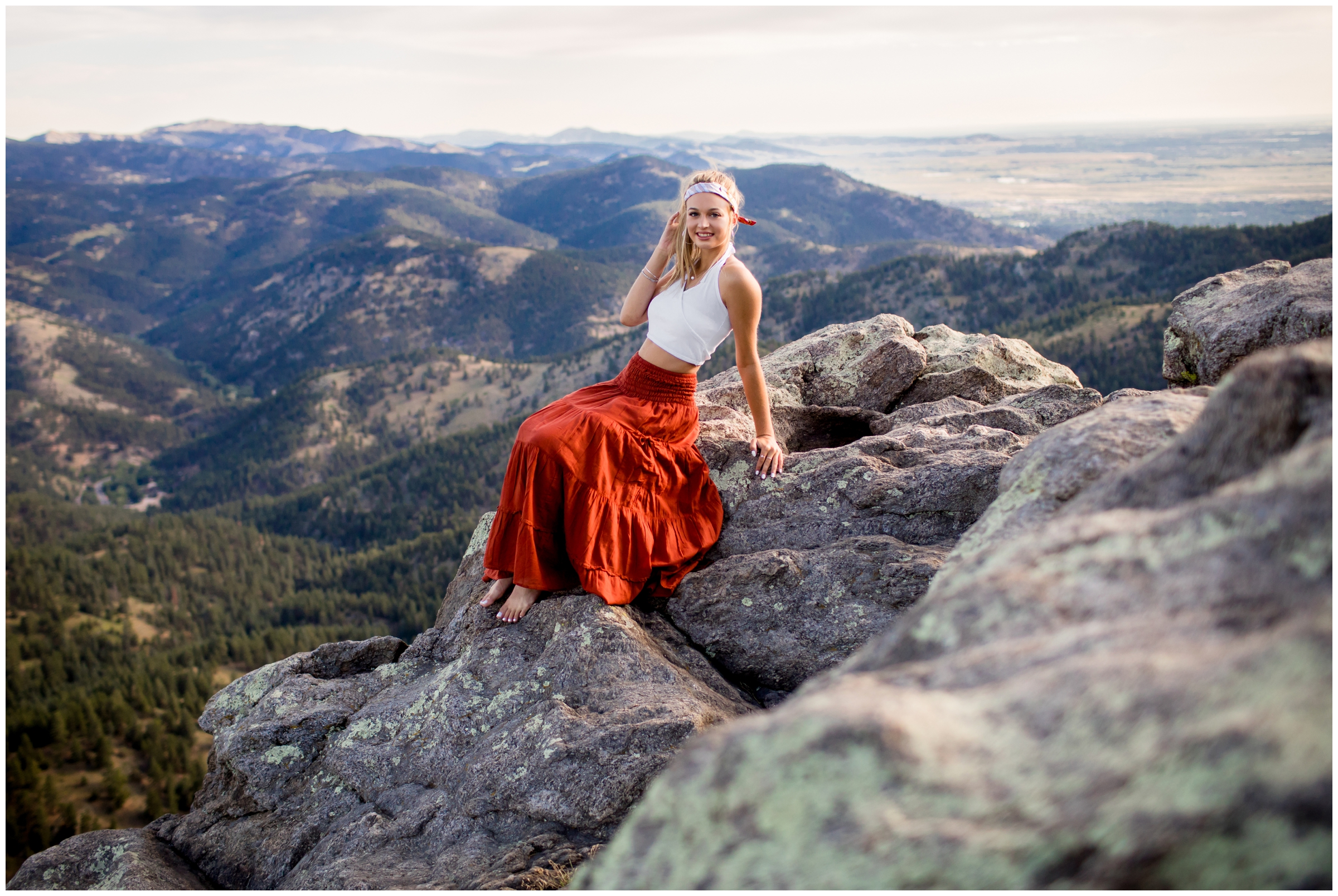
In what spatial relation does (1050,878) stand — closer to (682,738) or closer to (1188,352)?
(682,738)

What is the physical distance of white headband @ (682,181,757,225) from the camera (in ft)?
24.0

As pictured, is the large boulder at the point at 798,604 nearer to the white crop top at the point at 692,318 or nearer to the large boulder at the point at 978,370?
the white crop top at the point at 692,318

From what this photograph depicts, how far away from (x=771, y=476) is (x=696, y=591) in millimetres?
1712

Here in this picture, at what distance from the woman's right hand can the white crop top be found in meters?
0.47

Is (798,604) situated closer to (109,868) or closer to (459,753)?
(459,753)

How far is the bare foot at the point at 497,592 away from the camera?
298 inches

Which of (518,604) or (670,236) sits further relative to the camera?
(670,236)

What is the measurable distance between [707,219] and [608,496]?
113 inches

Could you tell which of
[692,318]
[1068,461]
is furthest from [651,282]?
[1068,461]

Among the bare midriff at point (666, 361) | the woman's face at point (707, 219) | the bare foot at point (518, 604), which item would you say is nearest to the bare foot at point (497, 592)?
the bare foot at point (518, 604)

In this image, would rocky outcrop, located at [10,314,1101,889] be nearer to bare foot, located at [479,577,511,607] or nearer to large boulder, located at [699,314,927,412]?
bare foot, located at [479,577,511,607]

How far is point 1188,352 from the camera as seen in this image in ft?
29.8

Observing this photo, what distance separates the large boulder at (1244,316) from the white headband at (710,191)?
5.19 m

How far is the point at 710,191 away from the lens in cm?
730
